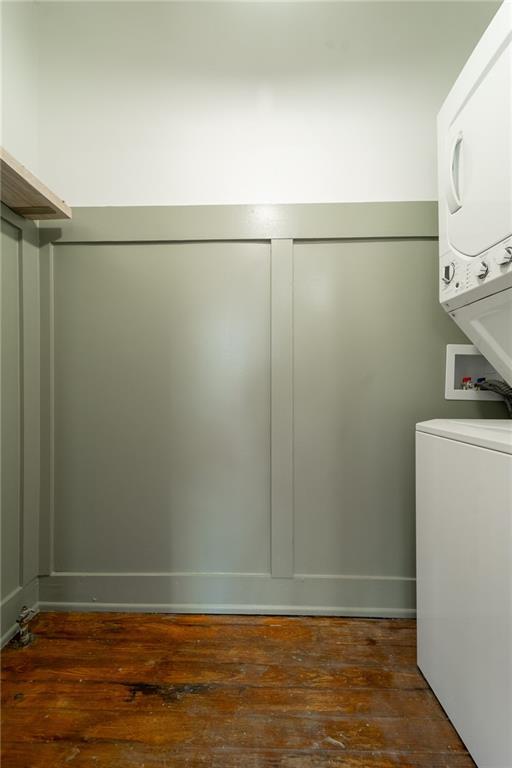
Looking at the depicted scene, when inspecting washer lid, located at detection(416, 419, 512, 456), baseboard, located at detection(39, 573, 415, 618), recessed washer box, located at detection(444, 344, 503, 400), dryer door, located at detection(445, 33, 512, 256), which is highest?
dryer door, located at detection(445, 33, 512, 256)

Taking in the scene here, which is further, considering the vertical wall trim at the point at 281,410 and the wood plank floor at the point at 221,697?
the vertical wall trim at the point at 281,410

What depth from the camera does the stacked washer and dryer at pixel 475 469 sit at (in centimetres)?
83

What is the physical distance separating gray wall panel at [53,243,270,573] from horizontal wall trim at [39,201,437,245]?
0.16 feet

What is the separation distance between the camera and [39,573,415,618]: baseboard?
1.55m

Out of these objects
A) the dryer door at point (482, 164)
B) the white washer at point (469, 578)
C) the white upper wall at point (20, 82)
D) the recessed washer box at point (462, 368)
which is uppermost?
the white upper wall at point (20, 82)

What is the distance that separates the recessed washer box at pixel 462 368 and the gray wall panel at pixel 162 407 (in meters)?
0.75

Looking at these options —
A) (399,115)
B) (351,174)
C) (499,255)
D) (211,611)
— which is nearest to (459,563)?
(499,255)

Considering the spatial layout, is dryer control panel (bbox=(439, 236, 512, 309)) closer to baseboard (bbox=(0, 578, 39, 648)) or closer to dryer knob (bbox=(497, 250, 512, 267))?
dryer knob (bbox=(497, 250, 512, 267))

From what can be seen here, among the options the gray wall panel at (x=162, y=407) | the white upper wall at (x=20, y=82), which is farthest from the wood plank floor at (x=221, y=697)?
the white upper wall at (x=20, y=82)

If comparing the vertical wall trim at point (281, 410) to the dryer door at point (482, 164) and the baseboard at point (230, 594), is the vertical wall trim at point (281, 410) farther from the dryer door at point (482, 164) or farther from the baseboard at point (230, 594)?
the dryer door at point (482, 164)

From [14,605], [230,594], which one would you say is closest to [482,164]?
[230,594]

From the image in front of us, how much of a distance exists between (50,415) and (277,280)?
112 centimetres

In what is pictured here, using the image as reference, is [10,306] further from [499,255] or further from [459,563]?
[459,563]

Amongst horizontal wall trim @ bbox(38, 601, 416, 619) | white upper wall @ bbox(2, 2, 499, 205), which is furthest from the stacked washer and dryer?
white upper wall @ bbox(2, 2, 499, 205)
